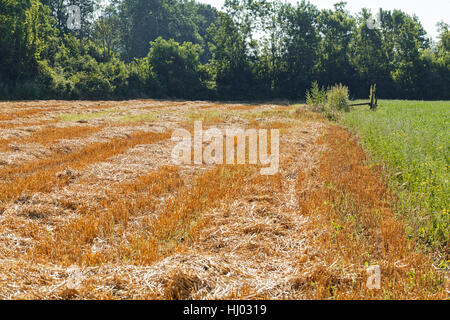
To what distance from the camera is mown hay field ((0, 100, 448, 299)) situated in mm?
3242

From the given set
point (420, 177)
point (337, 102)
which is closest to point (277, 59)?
point (337, 102)

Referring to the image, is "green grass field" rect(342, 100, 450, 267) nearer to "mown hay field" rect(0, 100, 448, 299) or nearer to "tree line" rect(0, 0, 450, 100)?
"mown hay field" rect(0, 100, 448, 299)

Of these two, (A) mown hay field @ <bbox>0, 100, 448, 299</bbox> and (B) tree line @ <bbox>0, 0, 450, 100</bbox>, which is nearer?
(A) mown hay field @ <bbox>0, 100, 448, 299</bbox>

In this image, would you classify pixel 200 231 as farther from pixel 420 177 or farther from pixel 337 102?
pixel 337 102

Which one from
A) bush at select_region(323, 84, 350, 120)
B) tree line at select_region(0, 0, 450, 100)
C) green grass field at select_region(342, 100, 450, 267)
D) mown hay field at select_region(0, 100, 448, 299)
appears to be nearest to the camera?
mown hay field at select_region(0, 100, 448, 299)

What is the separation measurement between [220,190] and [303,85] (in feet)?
132

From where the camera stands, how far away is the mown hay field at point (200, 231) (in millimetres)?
3242

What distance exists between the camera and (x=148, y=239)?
4254mm

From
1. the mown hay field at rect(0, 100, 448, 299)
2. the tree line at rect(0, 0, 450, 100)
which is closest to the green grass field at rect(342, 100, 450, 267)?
the mown hay field at rect(0, 100, 448, 299)

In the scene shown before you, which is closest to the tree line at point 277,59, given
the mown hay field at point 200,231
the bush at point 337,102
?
the bush at point 337,102

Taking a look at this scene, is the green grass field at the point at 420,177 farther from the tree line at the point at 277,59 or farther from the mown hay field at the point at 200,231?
the tree line at the point at 277,59
